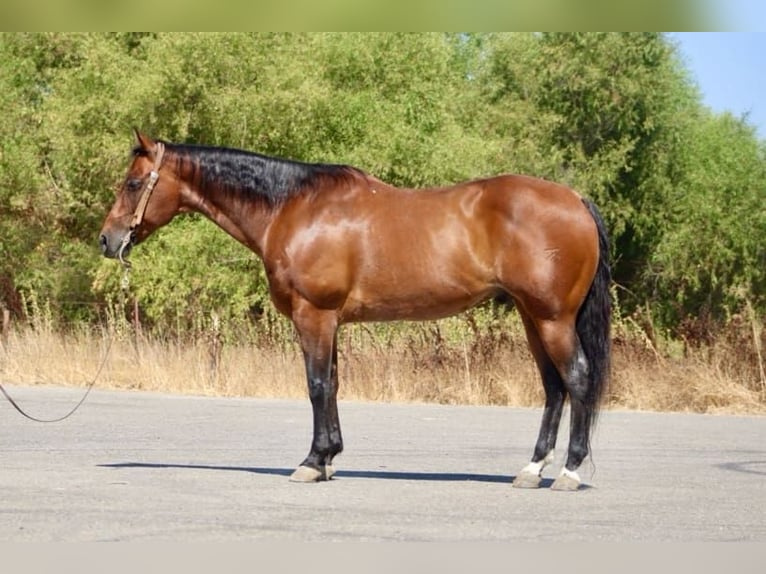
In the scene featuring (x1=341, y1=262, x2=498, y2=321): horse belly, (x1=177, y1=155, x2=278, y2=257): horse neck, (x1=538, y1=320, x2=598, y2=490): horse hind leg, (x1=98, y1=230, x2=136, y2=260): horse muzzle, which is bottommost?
(x1=538, y1=320, x2=598, y2=490): horse hind leg

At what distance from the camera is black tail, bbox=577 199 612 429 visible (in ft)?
32.4

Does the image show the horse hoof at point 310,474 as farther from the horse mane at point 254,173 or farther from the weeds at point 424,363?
the weeds at point 424,363

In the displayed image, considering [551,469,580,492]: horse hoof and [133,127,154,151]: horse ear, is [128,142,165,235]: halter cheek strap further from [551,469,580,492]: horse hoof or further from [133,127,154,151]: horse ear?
[551,469,580,492]: horse hoof

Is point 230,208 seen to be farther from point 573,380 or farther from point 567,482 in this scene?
point 567,482

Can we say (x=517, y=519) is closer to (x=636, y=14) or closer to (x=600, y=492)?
(x=600, y=492)

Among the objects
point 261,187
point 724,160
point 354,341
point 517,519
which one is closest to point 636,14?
point 517,519

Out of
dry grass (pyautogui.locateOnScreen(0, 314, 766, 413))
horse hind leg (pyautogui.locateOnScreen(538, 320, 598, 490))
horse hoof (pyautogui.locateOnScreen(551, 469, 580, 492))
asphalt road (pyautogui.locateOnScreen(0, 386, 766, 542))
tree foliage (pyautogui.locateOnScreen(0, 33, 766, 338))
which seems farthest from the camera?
tree foliage (pyautogui.locateOnScreen(0, 33, 766, 338))

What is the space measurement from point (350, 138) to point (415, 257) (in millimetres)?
18919

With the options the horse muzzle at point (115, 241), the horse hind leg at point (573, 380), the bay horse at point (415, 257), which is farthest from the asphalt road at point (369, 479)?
the horse muzzle at point (115, 241)

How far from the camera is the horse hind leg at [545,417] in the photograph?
981cm

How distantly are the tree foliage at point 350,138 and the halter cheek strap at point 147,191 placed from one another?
12792mm

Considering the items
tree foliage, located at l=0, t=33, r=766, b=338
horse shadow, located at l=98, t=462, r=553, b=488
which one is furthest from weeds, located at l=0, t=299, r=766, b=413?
horse shadow, located at l=98, t=462, r=553, b=488

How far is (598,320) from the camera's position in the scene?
9.93 metres

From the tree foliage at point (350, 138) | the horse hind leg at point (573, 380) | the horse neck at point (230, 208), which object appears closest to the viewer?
the horse hind leg at point (573, 380)
